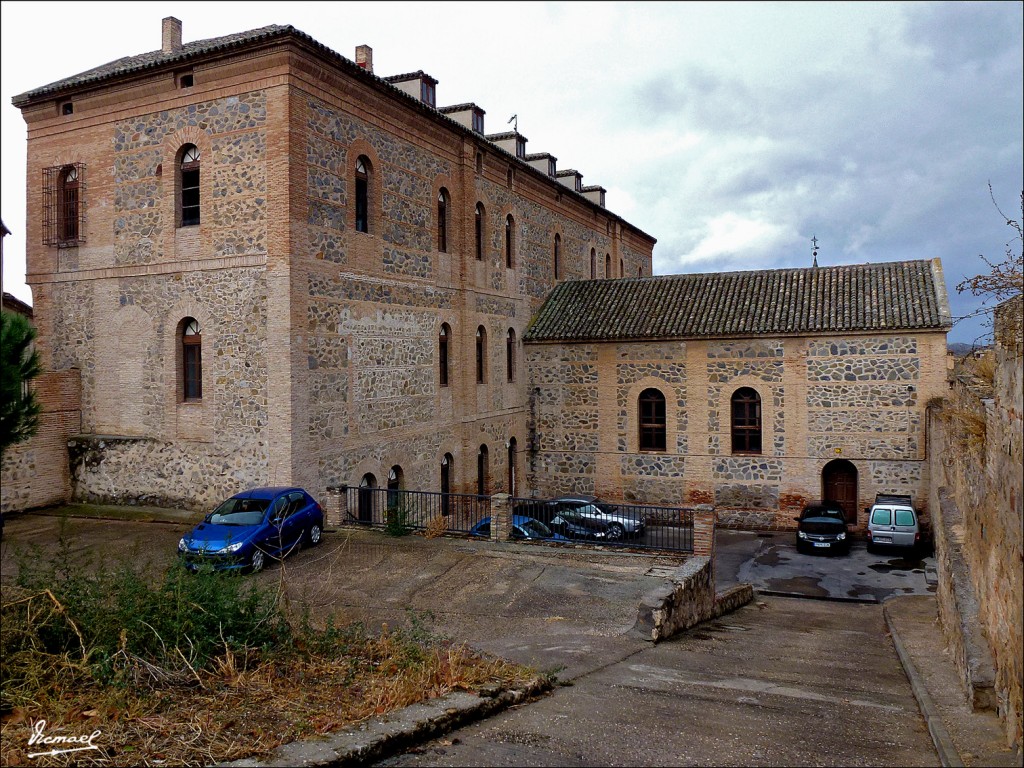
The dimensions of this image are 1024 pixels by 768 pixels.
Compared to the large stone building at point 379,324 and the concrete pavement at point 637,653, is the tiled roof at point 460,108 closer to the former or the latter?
the large stone building at point 379,324

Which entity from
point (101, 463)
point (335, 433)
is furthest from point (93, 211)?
point (335, 433)

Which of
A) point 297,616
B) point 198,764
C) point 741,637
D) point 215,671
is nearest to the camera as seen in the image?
point 198,764

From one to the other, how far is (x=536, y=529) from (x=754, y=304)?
1146cm

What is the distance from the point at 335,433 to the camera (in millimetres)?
16766

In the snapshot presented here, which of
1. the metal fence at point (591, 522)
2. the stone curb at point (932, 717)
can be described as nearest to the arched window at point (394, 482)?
the metal fence at point (591, 522)

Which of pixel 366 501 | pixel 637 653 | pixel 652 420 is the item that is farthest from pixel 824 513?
pixel 637 653

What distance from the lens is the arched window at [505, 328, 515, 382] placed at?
975 inches

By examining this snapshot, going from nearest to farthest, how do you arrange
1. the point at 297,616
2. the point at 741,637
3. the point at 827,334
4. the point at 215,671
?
1. the point at 215,671
2. the point at 297,616
3. the point at 741,637
4. the point at 827,334

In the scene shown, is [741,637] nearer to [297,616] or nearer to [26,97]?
[297,616]

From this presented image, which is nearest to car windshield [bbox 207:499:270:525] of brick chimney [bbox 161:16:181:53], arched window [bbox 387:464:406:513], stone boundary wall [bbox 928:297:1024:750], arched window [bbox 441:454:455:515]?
arched window [bbox 387:464:406:513]

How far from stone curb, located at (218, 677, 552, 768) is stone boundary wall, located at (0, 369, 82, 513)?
14625 mm

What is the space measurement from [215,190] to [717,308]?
15.0 m

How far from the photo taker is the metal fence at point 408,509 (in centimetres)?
1569

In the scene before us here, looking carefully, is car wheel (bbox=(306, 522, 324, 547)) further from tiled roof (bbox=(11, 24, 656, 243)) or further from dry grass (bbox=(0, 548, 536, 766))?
tiled roof (bbox=(11, 24, 656, 243))
